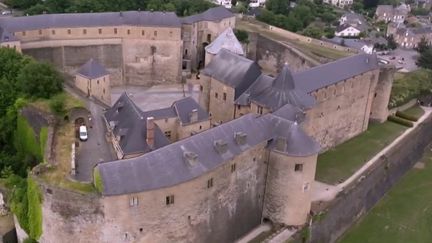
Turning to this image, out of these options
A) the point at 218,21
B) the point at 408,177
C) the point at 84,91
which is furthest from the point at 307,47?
the point at 84,91

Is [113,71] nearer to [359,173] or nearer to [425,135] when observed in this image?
[359,173]

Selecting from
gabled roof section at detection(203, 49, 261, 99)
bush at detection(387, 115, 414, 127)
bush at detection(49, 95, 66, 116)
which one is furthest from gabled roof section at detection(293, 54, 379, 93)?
bush at detection(49, 95, 66, 116)

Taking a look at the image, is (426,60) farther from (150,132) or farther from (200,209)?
(200,209)

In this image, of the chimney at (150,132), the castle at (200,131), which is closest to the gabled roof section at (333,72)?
the castle at (200,131)

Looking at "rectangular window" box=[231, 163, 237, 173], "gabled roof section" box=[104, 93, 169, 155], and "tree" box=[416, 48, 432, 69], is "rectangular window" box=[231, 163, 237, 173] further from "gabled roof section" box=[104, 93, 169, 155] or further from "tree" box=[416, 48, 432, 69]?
"tree" box=[416, 48, 432, 69]

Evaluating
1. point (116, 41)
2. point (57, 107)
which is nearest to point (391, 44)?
point (116, 41)
